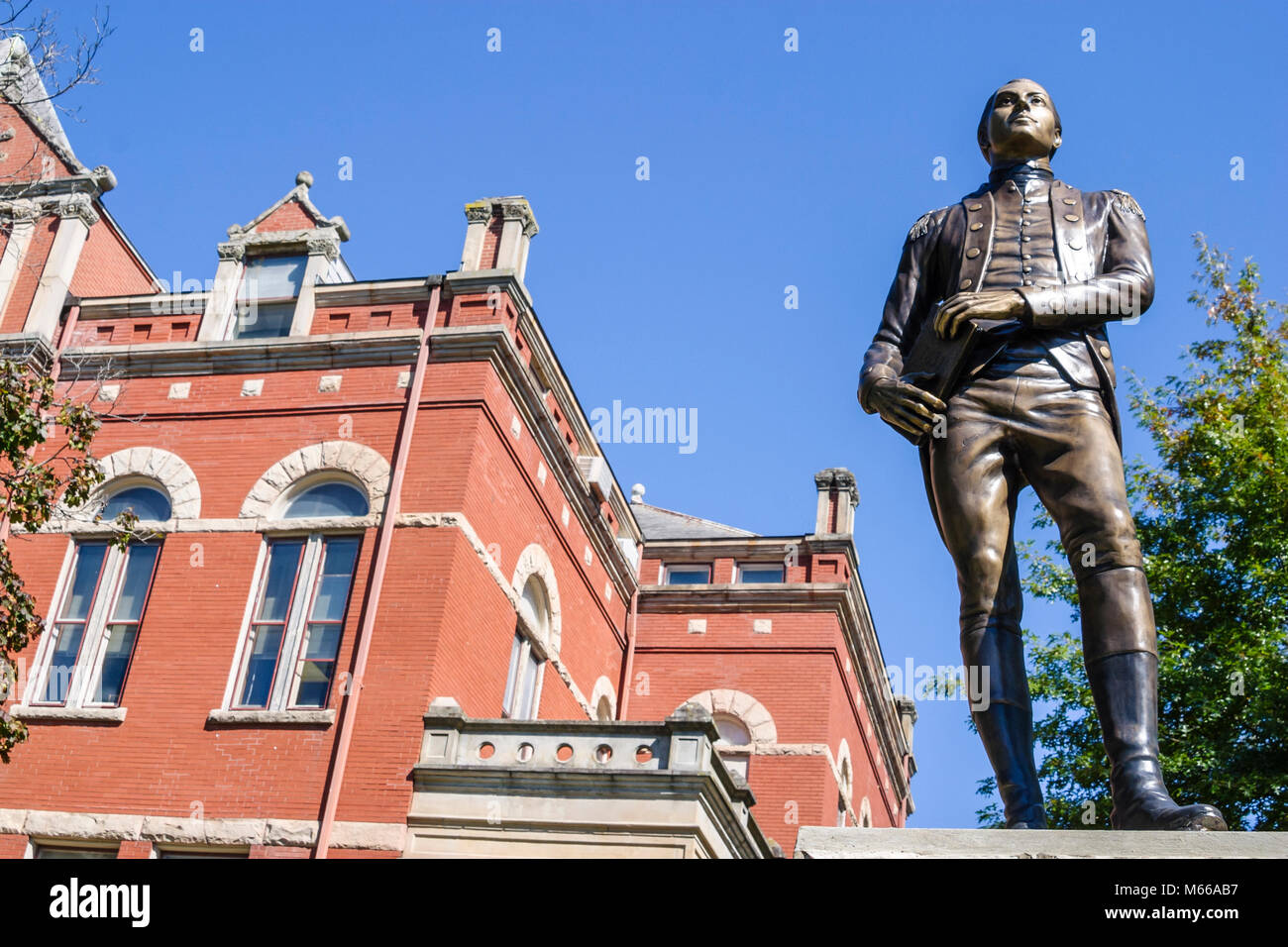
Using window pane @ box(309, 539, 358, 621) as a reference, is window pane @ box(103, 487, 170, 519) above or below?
above

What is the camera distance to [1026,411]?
5488mm

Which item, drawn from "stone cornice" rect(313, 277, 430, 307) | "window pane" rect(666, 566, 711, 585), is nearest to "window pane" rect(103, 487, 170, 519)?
"stone cornice" rect(313, 277, 430, 307)

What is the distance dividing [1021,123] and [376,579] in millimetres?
11311

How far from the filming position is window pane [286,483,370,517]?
16.9 m

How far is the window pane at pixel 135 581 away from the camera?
1683 centimetres

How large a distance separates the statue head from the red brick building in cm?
940

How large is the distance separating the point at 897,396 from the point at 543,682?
1377cm

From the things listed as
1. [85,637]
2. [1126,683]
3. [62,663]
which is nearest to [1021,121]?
[1126,683]

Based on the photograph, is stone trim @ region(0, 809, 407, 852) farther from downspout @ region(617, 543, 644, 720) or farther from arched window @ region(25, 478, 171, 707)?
downspout @ region(617, 543, 644, 720)

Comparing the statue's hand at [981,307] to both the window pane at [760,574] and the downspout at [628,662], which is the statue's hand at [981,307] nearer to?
the downspout at [628,662]

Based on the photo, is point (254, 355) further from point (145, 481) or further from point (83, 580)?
point (83, 580)

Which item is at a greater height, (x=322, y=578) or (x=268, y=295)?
(x=268, y=295)

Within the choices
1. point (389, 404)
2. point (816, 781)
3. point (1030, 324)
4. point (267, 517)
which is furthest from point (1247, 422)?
point (1030, 324)
